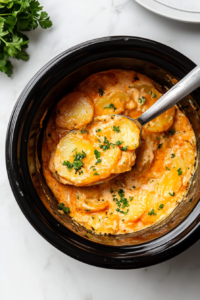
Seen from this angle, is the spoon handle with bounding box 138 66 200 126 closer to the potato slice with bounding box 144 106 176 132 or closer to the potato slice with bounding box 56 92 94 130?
the potato slice with bounding box 144 106 176 132

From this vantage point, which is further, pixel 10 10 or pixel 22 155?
pixel 10 10

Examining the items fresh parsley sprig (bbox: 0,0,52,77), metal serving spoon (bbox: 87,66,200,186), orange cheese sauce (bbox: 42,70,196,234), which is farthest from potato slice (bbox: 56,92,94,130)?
fresh parsley sprig (bbox: 0,0,52,77)

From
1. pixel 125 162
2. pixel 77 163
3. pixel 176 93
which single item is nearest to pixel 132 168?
pixel 125 162

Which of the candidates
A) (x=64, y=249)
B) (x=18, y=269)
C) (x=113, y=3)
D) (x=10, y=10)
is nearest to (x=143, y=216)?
(x=64, y=249)

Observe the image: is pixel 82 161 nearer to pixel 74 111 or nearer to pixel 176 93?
pixel 74 111

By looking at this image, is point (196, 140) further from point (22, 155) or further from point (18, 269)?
point (18, 269)

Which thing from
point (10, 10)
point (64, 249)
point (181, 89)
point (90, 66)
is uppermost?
point (10, 10)

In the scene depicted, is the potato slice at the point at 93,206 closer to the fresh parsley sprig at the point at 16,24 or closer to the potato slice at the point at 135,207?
the potato slice at the point at 135,207
